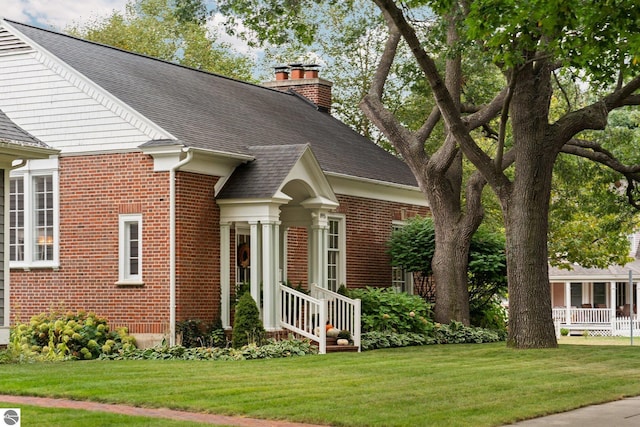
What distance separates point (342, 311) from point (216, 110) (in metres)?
5.71

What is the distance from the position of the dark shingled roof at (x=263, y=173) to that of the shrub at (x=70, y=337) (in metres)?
3.57

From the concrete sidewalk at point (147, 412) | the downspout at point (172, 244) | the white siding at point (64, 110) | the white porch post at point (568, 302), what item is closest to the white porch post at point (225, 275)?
the downspout at point (172, 244)

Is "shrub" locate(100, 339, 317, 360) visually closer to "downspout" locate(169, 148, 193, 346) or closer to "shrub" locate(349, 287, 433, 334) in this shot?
"downspout" locate(169, 148, 193, 346)

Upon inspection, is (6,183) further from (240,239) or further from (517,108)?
(517,108)

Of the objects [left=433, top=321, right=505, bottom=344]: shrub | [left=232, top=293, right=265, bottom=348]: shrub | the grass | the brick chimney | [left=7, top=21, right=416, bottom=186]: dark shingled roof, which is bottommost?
[left=433, top=321, right=505, bottom=344]: shrub

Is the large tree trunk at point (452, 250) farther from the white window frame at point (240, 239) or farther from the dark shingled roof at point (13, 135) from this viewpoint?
the dark shingled roof at point (13, 135)

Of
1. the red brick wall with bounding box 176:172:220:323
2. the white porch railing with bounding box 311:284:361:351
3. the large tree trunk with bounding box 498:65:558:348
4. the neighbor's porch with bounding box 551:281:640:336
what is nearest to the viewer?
the red brick wall with bounding box 176:172:220:323

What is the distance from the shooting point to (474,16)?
52.3 ft

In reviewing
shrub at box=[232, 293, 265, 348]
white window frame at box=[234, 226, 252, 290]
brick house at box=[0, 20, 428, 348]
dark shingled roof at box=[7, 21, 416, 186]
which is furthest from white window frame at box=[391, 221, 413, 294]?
shrub at box=[232, 293, 265, 348]

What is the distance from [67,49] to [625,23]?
13319mm

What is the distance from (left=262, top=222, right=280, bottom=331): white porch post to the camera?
2258 centimetres

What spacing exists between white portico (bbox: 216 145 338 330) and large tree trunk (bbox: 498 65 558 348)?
409 centimetres

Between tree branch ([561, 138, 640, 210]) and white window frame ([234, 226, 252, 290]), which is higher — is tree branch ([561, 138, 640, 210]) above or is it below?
above

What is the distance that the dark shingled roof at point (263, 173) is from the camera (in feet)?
74.8
